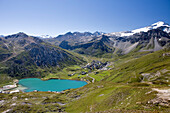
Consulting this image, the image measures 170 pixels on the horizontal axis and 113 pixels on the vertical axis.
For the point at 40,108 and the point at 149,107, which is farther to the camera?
the point at 40,108

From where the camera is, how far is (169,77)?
88188 mm

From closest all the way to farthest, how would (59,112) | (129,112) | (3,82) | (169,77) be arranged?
(129,112)
(59,112)
(169,77)
(3,82)

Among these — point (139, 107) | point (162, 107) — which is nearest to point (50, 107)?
point (139, 107)

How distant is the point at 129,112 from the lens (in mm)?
24797

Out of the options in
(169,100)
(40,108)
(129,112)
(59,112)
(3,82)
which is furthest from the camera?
(3,82)

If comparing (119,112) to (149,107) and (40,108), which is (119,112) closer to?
(149,107)

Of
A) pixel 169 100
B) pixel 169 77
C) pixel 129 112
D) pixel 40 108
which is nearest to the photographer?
pixel 129 112

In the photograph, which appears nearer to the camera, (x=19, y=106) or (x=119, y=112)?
(x=119, y=112)

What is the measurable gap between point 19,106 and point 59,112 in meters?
24.4

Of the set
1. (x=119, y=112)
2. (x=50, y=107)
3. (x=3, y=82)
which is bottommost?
(x=3, y=82)

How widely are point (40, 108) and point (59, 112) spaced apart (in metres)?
12.6

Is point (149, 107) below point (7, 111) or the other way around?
the other way around

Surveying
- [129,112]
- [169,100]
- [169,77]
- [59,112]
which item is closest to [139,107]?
[129,112]

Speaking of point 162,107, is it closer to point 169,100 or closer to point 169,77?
point 169,100
